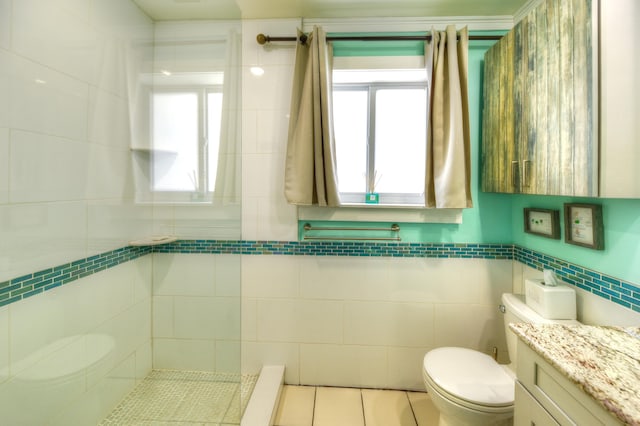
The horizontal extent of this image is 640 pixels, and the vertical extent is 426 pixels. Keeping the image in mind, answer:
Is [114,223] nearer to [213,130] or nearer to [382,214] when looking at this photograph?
[213,130]

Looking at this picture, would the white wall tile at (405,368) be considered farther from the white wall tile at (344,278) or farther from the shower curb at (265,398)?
the shower curb at (265,398)

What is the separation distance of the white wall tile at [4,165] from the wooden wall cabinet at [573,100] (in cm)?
195

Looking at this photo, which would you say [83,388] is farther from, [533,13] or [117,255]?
[533,13]

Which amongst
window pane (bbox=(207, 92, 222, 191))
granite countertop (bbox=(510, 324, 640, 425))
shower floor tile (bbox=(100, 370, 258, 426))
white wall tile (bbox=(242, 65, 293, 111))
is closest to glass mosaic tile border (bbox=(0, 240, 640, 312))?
granite countertop (bbox=(510, 324, 640, 425))

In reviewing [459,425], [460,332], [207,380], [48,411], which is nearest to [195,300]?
[207,380]

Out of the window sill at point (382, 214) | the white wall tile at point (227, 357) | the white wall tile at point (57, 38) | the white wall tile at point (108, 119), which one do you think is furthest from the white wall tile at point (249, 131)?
the white wall tile at point (227, 357)

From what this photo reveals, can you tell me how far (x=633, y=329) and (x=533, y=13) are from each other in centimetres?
134

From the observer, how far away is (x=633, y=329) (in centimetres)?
105

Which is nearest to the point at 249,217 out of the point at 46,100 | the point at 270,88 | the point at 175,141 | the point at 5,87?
the point at 175,141

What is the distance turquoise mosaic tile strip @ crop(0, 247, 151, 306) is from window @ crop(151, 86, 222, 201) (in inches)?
15.0

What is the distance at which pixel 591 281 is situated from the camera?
4.26 feet

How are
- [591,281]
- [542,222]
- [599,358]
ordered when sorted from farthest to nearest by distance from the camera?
[542,222] < [591,281] < [599,358]

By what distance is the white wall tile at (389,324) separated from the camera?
1888mm

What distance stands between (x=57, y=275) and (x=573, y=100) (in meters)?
2.08
